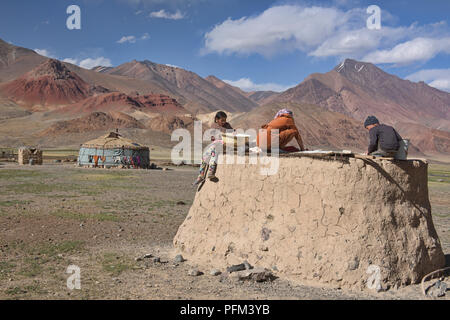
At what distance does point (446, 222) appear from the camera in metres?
11.5

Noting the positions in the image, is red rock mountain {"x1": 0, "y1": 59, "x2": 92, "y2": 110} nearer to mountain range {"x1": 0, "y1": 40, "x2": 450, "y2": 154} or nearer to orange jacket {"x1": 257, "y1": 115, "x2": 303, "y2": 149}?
mountain range {"x1": 0, "y1": 40, "x2": 450, "y2": 154}

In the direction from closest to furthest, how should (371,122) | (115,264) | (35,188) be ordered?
(371,122), (115,264), (35,188)

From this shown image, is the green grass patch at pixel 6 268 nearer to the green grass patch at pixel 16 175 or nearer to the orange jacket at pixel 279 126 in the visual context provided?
the orange jacket at pixel 279 126

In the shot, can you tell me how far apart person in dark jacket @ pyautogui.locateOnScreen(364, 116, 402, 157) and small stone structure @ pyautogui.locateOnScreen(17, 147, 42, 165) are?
90.8ft

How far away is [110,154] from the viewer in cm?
2761

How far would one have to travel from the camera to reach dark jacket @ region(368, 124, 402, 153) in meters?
5.30

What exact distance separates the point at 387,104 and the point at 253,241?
15627 centimetres

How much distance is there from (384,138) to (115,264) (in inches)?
174

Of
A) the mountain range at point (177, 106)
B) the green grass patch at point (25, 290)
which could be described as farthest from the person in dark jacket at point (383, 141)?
the mountain range at point (177, 106)

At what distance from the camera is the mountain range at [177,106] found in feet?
252

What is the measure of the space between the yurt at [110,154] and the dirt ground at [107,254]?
1448 centimetres

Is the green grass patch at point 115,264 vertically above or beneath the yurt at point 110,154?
beneath

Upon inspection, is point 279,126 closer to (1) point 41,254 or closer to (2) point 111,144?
(1) point 41,254

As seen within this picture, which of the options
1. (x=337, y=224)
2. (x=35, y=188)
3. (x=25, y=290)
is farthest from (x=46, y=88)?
(x=337, y=224)
